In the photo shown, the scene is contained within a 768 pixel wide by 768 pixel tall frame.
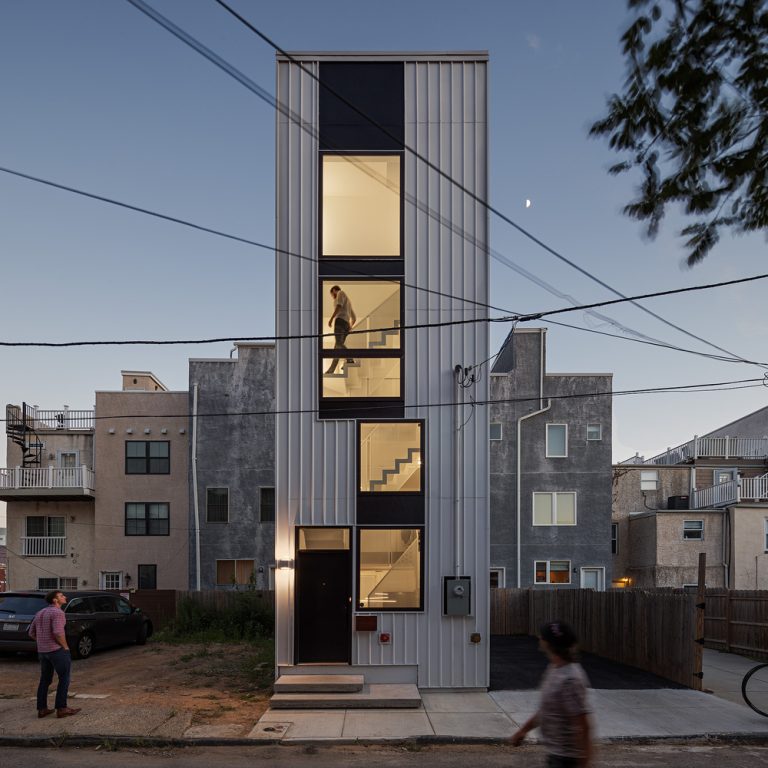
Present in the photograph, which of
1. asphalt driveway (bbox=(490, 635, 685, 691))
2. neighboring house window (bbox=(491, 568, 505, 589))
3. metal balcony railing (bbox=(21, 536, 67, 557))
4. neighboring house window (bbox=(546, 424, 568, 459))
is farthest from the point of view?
metal balcony railing (bbox=(21, 536, 67, 557))

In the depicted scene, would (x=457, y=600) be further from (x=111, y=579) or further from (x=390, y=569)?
(x=111, y=579)

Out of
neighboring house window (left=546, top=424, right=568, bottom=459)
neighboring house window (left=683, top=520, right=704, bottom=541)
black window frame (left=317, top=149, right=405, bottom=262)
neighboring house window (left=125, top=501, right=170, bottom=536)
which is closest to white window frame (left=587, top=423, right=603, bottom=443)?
neighboring house window (left=546, top=424, right=568, bottom=459)

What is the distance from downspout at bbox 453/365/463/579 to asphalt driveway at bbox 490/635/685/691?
2.26 m

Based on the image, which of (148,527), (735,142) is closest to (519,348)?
(148,527)

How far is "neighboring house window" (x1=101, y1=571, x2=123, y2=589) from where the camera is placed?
90.9 ft

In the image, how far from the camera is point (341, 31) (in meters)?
11.6

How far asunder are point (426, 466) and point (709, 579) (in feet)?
70.2

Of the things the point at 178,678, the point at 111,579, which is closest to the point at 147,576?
the point at 111,579

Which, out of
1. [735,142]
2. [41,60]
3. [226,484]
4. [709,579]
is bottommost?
[709,579]

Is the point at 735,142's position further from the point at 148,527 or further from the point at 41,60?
the point at 148,527

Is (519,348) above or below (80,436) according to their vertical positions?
above

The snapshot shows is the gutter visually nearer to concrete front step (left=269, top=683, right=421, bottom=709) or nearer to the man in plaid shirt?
concrete front step (left=269, top=683, right=421, bottom=709)

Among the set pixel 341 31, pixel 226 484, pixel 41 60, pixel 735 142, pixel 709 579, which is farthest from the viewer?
pixel 709 579

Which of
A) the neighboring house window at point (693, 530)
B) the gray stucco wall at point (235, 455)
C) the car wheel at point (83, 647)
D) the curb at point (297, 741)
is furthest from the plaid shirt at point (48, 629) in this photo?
the neighboring house window at point (693, 530)
